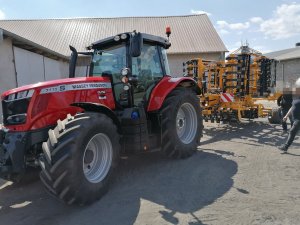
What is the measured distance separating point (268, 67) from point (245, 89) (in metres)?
1.38

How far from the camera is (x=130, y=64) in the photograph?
543 cm

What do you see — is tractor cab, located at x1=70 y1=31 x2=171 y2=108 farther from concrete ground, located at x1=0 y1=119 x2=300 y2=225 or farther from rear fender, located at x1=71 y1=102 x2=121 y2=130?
concrete ground, located at x1=0 y1=119 x2=300 y2=225

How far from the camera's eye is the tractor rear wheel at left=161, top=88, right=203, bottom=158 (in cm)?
578

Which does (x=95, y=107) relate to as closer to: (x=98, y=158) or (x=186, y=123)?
(x=98, y=158)

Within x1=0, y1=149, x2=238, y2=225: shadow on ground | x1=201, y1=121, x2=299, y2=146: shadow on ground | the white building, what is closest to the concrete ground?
x1=0, y1=149, x2=238, y2=225: shadow on ground

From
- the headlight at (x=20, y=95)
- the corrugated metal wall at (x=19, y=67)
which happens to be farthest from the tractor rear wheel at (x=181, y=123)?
the corrugated metal wall at (x=19, y=67)

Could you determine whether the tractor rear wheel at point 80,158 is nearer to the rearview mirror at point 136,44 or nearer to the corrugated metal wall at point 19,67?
the rearview mirror at point 136,44

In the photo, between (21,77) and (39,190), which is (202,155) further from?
(21,77)

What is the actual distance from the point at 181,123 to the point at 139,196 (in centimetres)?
252

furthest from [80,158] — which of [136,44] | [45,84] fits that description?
[136,44]

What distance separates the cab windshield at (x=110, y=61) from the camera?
5477 millimetres

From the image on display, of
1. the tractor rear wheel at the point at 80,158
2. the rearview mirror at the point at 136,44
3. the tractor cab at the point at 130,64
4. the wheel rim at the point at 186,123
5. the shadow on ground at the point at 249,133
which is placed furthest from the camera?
the shadow on ground at the point at 249,133

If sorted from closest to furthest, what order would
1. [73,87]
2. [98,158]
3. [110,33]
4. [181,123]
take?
1. [98,158]
2. [73,87]
3. [181,123]
4. [110,33]

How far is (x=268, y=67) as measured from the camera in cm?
1052
